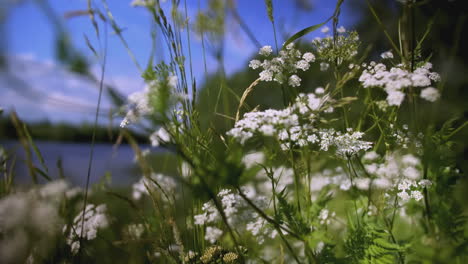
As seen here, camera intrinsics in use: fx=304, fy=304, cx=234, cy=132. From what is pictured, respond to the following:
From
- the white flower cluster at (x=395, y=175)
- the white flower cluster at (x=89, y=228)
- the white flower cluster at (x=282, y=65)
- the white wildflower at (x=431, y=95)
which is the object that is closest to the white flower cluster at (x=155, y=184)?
the white flower cluster at (x=89, y=228)

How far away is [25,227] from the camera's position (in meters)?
1.31

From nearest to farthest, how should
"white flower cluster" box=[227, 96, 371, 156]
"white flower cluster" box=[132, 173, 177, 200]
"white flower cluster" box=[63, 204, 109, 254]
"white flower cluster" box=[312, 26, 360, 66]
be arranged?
1. "white flower cluster" box=[227, 96, 371, 156]
2. "white flower cluster" box=[132, 173, 177, 200]
3. "white flower cluster" box=[312, 26, 360, 66]
4. "white flower cluster" box=[63, 204, 109, 254]

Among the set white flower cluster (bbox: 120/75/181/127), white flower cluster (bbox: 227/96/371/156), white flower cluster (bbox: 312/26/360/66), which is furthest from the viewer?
white flower cluster (bbox: 312/26/360/66)

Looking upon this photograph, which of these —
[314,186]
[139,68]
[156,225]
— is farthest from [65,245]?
→ [314,186]

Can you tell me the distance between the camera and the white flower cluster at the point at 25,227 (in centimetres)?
121

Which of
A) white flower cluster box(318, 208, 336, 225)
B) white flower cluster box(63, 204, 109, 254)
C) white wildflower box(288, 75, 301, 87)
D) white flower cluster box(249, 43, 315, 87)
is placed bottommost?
white flower cluster box(63, 204, 109, 254)

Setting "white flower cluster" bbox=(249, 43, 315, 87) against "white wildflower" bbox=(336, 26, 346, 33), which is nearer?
"white flower cluster" bbox=(249, 43, 315, 87)

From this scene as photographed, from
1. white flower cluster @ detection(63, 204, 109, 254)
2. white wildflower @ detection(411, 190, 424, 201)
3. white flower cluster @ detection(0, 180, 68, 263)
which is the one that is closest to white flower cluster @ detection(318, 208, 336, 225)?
white wildflower @ detection(411, 190, 424, 201)

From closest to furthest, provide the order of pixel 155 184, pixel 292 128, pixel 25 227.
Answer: pixel 292 128, pixel 25 227, pixel 155 184

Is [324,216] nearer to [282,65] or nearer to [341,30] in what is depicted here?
[282,65]

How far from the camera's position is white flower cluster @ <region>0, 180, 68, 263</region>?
121 centimetres

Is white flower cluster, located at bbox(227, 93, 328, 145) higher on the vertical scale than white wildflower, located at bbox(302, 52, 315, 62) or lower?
lower

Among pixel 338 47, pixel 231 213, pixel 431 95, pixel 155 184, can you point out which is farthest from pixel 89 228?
pixel 431 95

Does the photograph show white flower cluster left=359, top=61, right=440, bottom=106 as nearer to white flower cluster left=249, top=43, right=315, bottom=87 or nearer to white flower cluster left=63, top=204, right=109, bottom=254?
white flower cluster left=249, top=43, right=315, bottom=87
